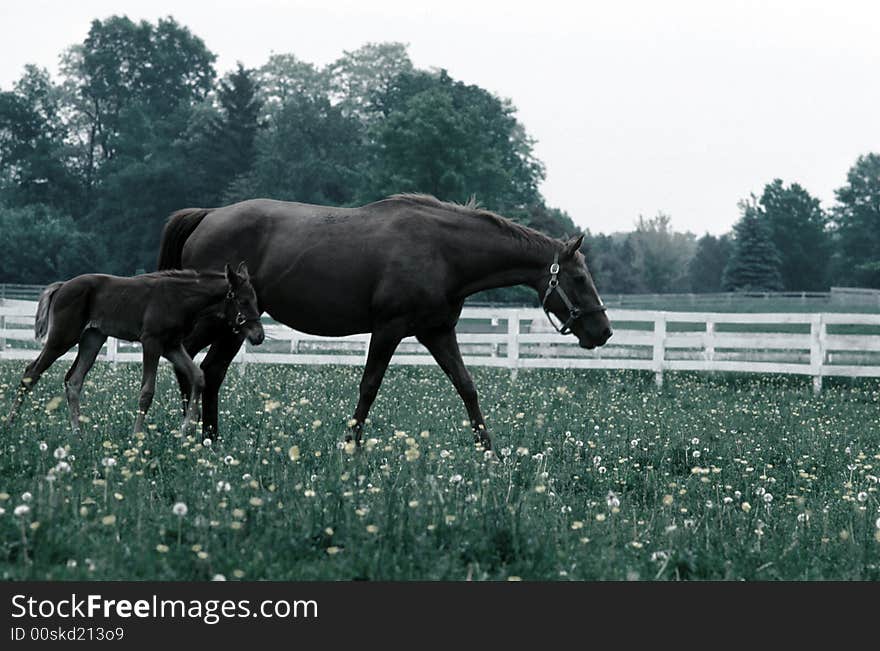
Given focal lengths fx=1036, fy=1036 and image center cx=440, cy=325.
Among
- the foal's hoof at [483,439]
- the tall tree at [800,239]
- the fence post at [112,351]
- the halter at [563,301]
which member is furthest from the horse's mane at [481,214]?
the tall tree at [800,239]

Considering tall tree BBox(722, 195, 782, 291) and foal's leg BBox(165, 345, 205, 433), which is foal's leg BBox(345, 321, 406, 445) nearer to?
foal's leg BBox(165, 345, 205, 433)

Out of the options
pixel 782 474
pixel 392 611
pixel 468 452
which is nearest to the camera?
pixel 392 611

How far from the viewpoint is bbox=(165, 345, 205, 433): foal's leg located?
793 centimetres

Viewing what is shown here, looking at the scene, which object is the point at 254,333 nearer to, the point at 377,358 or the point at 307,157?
the point at 377,358

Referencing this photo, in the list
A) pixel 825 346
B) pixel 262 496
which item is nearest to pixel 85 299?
pixel 262 496

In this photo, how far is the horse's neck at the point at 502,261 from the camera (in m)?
8.27

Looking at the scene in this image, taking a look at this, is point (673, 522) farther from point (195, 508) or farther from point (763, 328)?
point (763, 328)

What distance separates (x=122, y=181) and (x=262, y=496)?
61938 millimetres

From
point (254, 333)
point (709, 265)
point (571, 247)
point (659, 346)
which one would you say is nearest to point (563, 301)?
point (571, 247)

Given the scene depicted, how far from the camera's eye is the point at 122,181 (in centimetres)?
6344

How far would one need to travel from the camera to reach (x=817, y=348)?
55.2 feet

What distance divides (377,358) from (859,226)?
83299 millimetres

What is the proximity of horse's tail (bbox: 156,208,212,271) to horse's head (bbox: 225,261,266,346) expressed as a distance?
3.79ft

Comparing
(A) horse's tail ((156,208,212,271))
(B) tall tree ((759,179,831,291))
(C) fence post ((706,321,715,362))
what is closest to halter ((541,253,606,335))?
(A) horse's tail ((156,208,212,271))
